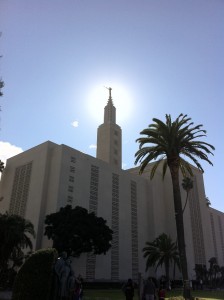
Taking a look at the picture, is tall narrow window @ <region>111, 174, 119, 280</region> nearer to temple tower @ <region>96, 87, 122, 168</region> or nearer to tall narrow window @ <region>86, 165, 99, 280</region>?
tall narrow window @ <region>86, 165, 99, 280</region>

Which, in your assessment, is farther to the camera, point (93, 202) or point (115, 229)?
point (115, 229)

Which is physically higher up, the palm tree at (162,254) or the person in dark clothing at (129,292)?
the palm tree at (162,254)

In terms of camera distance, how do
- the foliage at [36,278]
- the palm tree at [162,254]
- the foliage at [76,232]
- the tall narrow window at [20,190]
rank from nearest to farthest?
the foliage at [36,278] → the foliage at [76,232] → the palm tree at [162,254] → the tall narrow window at [20,190]

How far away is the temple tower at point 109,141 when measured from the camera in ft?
235

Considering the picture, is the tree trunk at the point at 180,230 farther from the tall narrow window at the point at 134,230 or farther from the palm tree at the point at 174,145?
the tall narrow window at the point at 134,230

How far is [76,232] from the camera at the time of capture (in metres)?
41.5

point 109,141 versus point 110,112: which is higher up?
point 110,112

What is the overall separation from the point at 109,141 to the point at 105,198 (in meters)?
18.3

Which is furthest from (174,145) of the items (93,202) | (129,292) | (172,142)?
(93,202)

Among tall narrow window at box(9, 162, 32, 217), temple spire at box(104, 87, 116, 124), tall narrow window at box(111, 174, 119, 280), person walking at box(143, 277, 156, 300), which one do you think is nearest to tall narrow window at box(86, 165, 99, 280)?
tall narrow window at box(111, 174, 119, 280)

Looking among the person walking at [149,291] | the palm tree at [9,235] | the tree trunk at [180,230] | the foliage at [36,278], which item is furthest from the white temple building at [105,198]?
the foliage at [36,278]

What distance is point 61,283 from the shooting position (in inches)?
417

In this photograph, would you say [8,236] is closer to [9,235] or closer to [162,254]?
[9,235]

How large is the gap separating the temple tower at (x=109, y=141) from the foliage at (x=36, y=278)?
59.7 metres
